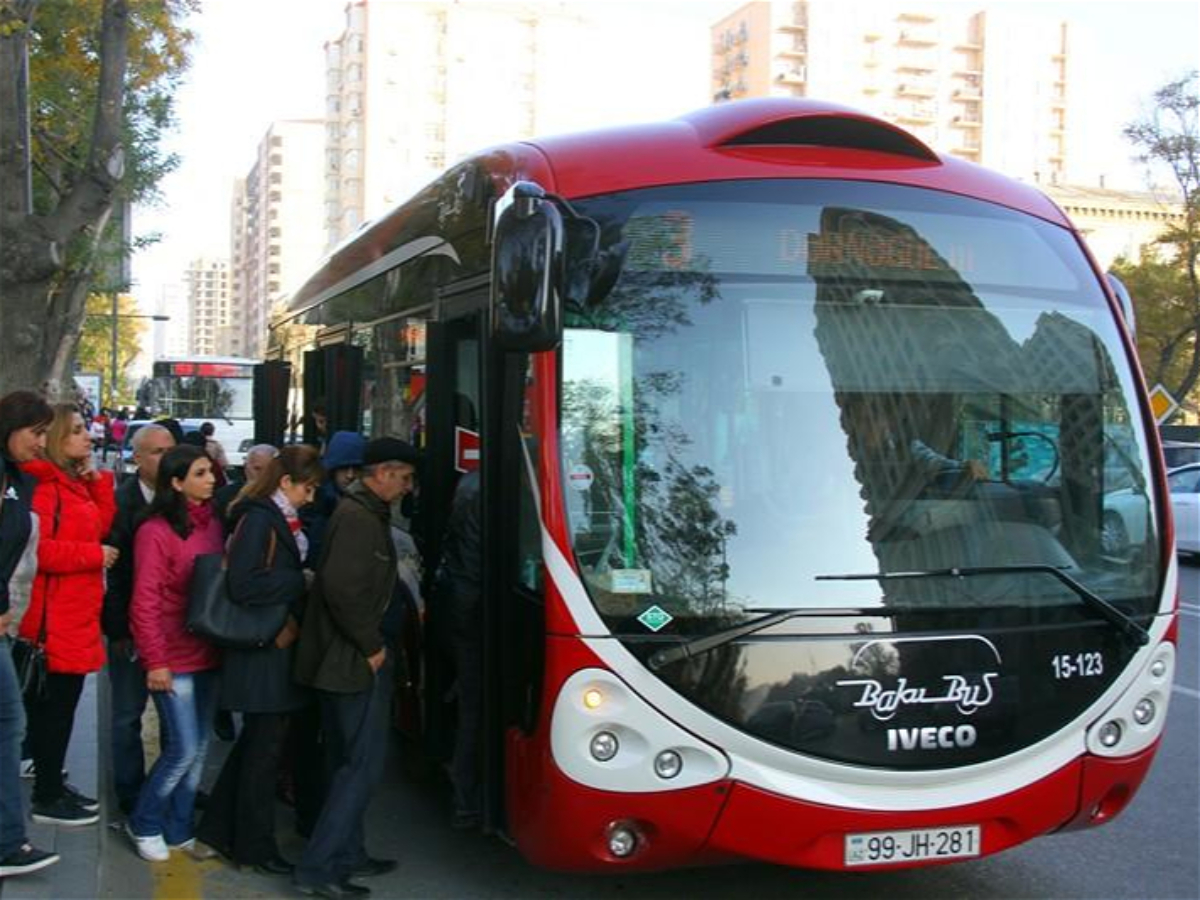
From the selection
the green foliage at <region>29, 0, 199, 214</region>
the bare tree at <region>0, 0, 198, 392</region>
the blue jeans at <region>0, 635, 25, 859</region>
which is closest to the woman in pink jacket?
the blue jeans at <region>0, 635, 25, 859</region>

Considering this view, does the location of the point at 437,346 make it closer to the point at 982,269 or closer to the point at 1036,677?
the point at 982,269

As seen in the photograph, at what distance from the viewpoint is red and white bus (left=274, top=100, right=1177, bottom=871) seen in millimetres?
3947

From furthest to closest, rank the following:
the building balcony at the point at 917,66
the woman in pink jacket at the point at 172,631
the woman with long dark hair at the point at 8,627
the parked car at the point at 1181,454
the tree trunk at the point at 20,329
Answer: the building balcony at the point at 917,66
the parked car at the point at 1181,454
the tree trunk at the point at 20,329
the woman in pink jacket at the point at 172,631
the woman with long dark hair at the point at 8,627

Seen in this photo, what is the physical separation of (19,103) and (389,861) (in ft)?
24.3

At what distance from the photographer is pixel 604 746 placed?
392cm

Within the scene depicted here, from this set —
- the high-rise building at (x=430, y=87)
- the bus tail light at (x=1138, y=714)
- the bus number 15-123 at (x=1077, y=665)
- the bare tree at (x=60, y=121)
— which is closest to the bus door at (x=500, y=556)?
the bus number 15-123 at (x=1077, y=665)

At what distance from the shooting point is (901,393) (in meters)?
4.30

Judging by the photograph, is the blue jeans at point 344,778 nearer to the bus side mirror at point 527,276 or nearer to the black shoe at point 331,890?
the black shoe at point 331,890

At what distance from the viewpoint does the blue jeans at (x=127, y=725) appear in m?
5.36

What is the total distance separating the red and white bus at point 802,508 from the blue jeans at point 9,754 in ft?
5.36

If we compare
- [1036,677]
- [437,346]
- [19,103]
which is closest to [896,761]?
[1036,677]

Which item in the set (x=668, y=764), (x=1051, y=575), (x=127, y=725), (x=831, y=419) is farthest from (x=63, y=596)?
(x=1051, y=575)

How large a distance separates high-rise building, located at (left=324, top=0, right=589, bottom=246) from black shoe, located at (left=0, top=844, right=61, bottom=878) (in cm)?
10110

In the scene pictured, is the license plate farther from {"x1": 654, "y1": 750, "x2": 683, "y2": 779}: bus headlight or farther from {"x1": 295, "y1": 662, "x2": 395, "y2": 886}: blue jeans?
{"x1": 295, "y1": 662, "x2": 395, "y2": 886}: blue jeans
